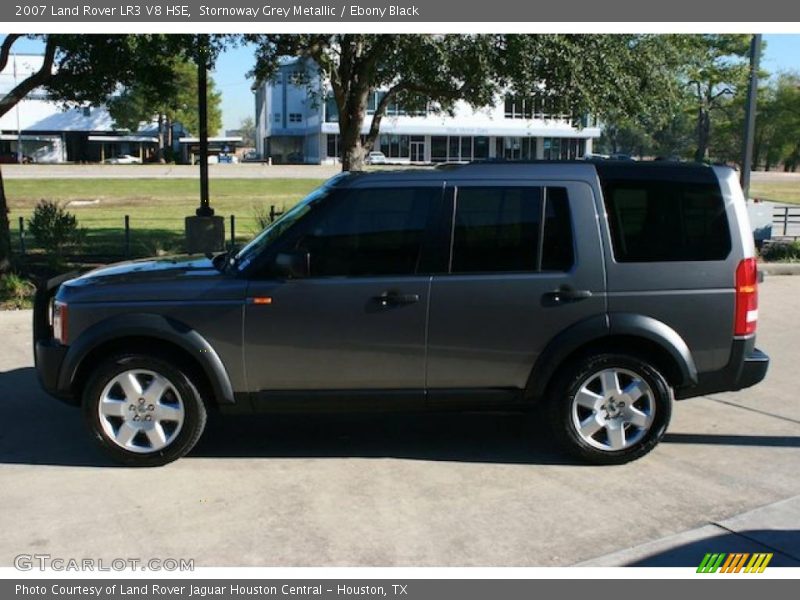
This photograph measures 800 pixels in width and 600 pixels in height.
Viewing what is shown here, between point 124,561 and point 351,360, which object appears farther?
point 351,360

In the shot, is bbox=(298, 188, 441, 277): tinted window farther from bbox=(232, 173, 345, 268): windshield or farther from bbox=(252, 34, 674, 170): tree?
bbox=(252, 34, 674, 170): tree

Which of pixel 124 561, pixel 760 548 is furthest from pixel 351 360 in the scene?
pixel 760 548

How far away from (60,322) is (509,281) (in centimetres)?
277

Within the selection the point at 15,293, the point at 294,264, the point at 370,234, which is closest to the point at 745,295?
the point at 370,234

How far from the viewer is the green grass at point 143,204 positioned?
1662 cm

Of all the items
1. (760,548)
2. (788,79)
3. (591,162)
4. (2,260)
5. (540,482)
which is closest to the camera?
(760,548)

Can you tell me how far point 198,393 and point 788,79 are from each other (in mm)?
76845

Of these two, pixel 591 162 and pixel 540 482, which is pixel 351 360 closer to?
pixel 540 482

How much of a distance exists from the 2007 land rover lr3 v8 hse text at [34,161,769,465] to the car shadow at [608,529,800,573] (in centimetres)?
105

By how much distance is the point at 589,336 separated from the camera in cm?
494

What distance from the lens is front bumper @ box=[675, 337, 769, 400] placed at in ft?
16.7

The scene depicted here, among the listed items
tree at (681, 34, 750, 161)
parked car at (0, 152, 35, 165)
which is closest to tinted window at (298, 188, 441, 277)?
tree at (681, 34, 750, 161)
